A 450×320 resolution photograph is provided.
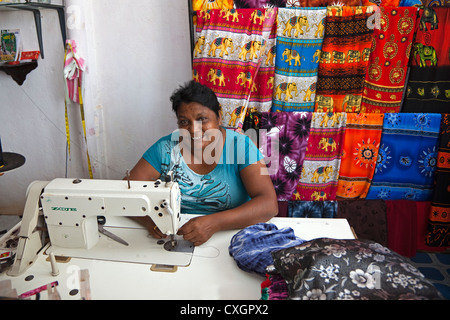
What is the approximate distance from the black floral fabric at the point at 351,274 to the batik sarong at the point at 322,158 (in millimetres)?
1387

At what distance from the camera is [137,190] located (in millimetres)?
1222

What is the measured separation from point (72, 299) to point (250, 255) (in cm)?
58

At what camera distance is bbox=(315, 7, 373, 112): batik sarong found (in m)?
2.06

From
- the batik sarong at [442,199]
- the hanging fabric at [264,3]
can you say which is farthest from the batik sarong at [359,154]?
the hanging fabric at [264,3]

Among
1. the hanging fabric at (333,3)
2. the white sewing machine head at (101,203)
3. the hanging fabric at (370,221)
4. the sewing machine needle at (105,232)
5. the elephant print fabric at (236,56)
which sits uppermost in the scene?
the hanging fabric at (333,3)

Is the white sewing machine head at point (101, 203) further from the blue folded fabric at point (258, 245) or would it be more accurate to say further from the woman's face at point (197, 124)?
the woman's face at point (197, 124)

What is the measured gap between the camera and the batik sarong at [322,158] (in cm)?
227

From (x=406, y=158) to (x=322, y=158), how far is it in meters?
0.56

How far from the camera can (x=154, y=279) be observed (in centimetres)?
114

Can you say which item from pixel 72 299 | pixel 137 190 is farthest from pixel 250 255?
pixel 72 299

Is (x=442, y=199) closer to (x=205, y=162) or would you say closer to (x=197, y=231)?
(x=205, y=162)
